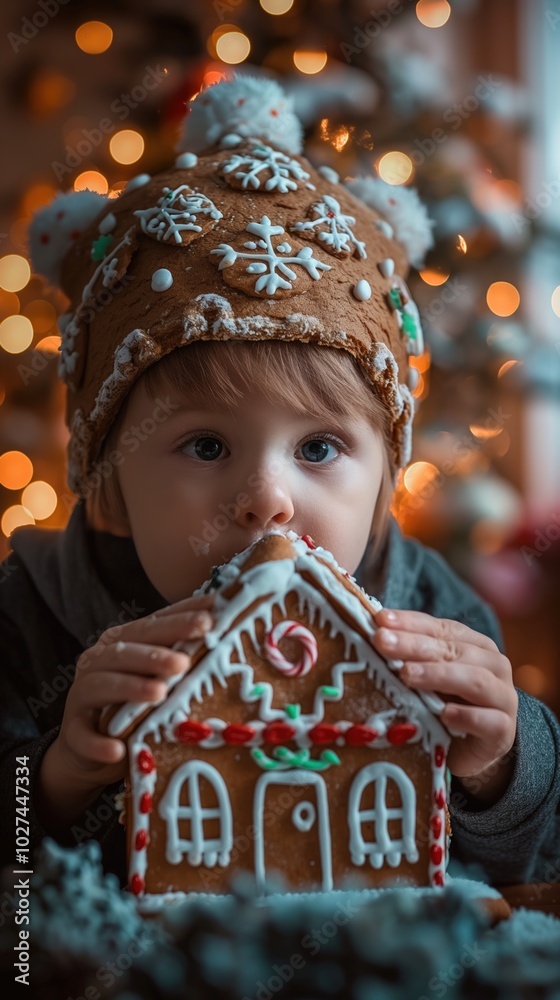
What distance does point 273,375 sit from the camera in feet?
3.20

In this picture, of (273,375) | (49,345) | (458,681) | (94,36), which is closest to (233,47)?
(94,36)

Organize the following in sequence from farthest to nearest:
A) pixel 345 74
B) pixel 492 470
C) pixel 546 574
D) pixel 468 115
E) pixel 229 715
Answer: pixel 492 470 < pixel 546 574 < pixel 468 115 < pixel 345 74 < pixel 229 715

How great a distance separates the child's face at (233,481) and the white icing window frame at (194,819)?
0.89ft

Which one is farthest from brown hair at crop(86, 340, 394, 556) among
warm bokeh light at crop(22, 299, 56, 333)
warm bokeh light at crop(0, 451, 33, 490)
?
warm bokeh light at crop(0, 451, 33, 490)

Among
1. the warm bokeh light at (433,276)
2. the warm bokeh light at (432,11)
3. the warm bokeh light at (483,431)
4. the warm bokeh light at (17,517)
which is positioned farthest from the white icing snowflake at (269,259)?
the warm bokeh light at (17,517)

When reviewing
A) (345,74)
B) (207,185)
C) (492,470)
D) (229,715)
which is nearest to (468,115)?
(345,74)

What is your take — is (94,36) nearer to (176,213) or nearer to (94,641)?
(176,213)

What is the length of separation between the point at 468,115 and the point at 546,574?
1181 millimetres

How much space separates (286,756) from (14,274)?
2016 mm

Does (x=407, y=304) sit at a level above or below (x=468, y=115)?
below

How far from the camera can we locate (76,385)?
3.85ft

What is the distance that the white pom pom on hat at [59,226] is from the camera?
1261 mm

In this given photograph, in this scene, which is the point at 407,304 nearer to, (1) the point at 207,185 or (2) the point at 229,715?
(1) the point at 207,185

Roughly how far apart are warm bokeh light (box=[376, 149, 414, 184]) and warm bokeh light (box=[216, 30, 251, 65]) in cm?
47
